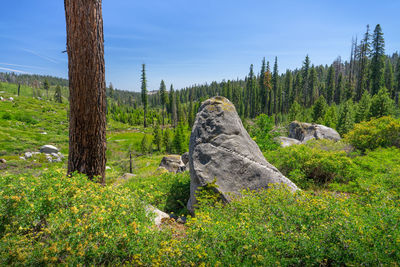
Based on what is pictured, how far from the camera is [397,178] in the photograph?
649 centimetres

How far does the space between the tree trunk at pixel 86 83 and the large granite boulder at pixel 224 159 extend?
3.07 m

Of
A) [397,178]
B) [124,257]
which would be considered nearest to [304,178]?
[397,178]

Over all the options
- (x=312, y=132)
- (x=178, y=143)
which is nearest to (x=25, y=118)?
(x=178, y=143)

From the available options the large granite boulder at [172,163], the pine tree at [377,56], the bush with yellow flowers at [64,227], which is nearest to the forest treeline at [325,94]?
the pine tree at [377,56]

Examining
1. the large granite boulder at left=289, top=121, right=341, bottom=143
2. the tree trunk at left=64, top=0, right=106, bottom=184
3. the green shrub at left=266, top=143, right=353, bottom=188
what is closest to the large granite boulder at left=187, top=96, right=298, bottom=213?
the green shrub at left=266, top=143, right=353, bottom=188

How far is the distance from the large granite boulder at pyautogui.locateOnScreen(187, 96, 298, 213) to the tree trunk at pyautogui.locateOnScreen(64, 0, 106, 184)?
307 cm

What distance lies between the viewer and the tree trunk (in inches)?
177

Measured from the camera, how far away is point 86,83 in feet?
15.2

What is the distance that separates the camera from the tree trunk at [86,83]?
4500 millimetres

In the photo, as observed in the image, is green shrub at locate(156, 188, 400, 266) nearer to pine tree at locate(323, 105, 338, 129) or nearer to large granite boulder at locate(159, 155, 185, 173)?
large granite boulder at locate(159, 155, 185, 173)

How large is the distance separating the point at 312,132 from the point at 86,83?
2426cm

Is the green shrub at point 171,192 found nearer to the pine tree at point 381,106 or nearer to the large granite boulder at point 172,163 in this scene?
the large granite boulder at point 172,163

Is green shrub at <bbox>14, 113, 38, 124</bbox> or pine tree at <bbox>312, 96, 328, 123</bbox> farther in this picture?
green shrub at <bbox>14, 113, 38, 124</bbox>

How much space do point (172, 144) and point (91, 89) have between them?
41.6 meters
